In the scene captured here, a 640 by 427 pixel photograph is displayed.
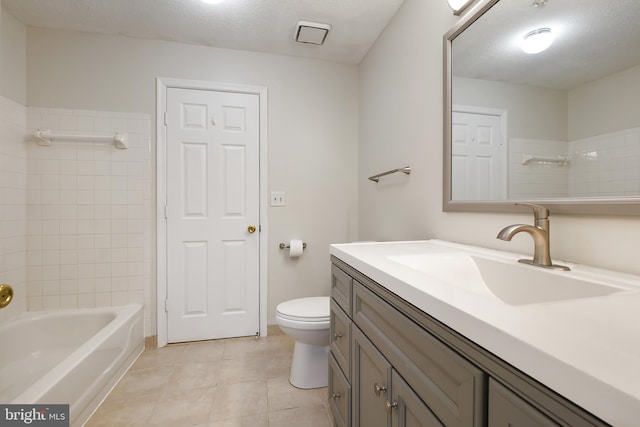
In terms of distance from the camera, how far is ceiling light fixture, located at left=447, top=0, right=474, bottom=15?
121 cm

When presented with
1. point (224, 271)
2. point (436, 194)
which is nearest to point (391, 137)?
point (436, 194)

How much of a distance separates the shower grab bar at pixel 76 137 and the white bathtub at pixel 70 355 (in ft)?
3.87

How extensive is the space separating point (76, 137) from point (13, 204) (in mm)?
579

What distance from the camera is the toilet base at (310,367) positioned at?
167 cm

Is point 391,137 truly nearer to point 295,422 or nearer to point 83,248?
point 295,422

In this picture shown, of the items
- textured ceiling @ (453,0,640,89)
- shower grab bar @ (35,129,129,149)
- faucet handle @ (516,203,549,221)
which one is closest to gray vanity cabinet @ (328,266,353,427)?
faucet handle @ (516,203,549,221)

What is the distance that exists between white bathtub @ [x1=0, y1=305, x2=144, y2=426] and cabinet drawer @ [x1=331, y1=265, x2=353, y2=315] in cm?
125

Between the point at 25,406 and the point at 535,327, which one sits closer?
the point at 535,327

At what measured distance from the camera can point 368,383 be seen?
0.92m

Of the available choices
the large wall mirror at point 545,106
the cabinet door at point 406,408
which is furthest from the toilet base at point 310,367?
the large wall mirror at point 545,106

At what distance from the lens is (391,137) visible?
191 centimetres

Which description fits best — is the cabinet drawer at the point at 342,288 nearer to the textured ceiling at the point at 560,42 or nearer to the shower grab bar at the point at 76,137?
the textured ceiling at the point at 560,42

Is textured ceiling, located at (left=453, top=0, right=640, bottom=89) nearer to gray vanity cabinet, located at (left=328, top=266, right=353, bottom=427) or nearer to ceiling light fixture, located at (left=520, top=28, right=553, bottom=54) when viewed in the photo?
ceiling light fixture, located at (left=520, top=28, right=553, bottom=54)

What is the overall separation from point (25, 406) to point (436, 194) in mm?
1946
